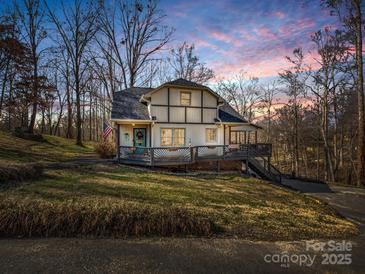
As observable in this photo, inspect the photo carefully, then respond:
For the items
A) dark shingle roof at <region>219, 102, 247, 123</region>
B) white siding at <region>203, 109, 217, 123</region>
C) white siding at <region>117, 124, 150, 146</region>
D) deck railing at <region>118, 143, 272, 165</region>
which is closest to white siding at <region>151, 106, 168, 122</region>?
white siding at <region>117, 124, 150, 146</region>

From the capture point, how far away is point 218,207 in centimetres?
675

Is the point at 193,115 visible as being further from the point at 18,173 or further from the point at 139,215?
the point at 139,215

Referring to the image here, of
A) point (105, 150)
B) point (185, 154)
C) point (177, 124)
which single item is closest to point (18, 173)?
point (105, 150)

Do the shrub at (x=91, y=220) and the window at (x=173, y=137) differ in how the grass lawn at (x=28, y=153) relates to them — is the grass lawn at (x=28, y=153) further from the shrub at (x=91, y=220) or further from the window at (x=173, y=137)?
the window at (x=173, y=137)

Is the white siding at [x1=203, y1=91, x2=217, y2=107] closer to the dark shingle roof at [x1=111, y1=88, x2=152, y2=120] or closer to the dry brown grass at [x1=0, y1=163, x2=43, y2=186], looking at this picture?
Answer: the dark shingle roof at [x1=111, y1=88, x2=152, y2=120]

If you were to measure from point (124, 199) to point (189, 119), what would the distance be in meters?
11.6

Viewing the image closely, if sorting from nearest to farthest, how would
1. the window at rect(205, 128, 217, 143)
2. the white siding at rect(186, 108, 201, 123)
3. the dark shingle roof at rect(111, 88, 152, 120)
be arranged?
the dark shingle roof at rect(111, 88, 152, 120), the white siding at rect(186, 108, 201, 123), the window at rect(205, 128, 217, 143)

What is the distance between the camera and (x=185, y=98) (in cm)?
1712

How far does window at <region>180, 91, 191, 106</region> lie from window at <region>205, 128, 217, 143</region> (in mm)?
2825

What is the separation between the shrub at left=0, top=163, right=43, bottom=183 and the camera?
23.4ft

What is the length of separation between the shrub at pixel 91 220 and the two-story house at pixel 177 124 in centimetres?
936

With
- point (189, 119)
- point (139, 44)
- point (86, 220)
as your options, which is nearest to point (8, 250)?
point (86, 220)

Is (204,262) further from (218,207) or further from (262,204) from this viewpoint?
(262,204)

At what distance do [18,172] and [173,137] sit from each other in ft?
34.9
